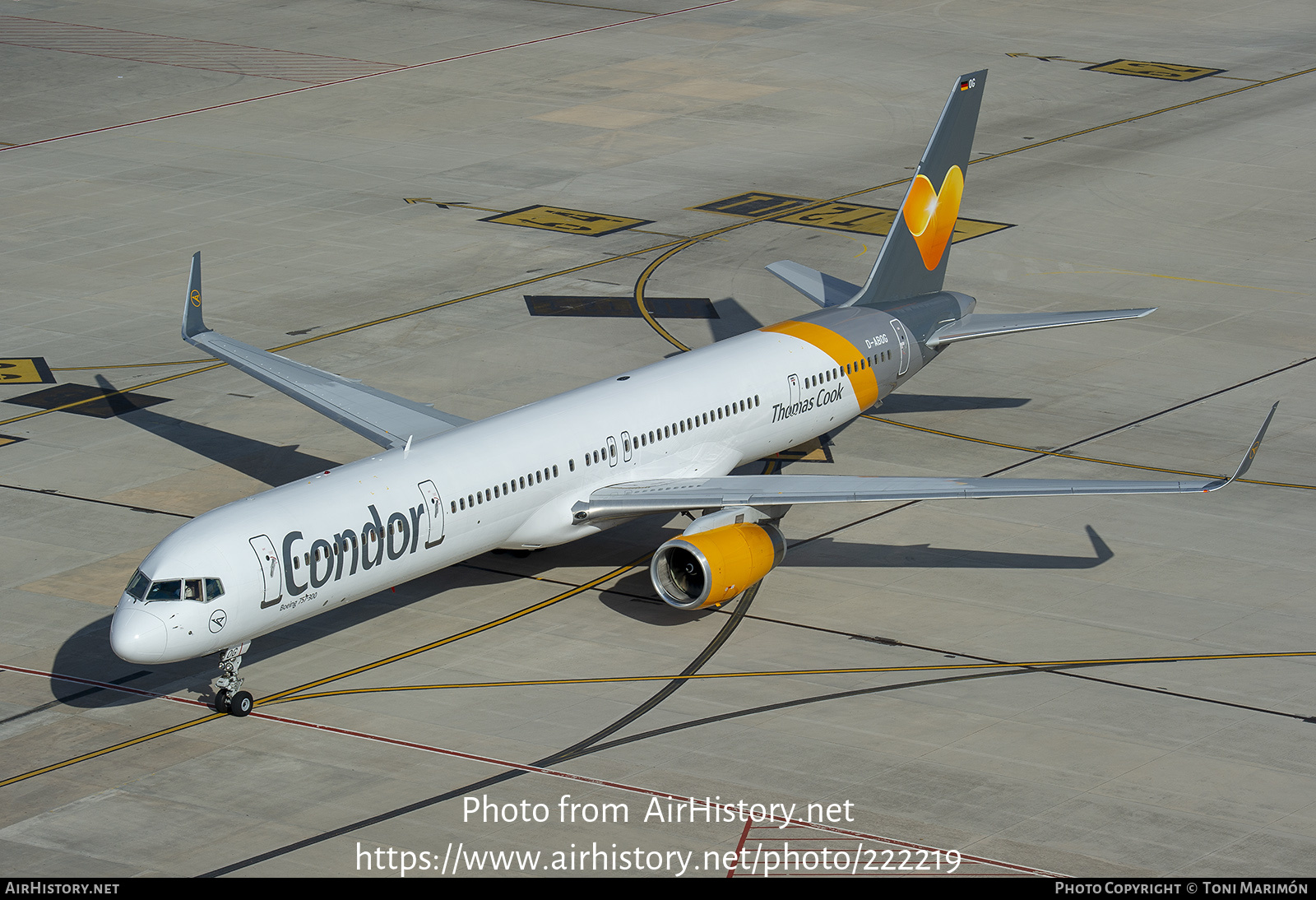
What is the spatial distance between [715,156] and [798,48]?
2134cm

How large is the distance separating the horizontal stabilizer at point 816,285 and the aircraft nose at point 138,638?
24236mm

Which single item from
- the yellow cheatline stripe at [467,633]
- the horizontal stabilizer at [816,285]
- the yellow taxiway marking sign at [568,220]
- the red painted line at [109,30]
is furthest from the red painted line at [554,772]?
the red painted line at [109,30]

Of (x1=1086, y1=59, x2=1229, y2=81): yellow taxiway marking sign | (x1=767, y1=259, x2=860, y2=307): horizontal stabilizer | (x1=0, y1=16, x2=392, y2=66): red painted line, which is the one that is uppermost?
(x1=0, y1=16, x2=392, y2=66): red painted line

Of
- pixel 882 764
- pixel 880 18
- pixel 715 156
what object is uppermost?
pixel 880 18

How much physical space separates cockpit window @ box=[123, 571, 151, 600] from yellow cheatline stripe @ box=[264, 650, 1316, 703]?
166 inches

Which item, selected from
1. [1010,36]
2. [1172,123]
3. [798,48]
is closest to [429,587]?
[1172,123]

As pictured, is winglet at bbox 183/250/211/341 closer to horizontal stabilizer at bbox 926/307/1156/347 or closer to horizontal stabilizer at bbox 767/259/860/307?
horizontal stabilizer at bbox 767/259/860/307

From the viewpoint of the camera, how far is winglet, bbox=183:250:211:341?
4334 centimetres

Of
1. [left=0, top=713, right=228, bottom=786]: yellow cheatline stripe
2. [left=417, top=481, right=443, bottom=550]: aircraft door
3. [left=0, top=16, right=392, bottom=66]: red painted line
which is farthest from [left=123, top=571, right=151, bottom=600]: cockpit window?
[left=0, top=16, right=392, bottom=66]: red painted line

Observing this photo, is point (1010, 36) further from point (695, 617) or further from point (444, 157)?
point (695, 617)

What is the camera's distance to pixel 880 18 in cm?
10288

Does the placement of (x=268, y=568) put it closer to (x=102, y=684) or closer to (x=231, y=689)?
(x=231, y=689)

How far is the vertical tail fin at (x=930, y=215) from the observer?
47.7m

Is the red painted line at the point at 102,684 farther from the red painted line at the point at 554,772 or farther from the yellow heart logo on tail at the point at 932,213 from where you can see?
the yellow heart logo on tail at the point at 932,213
